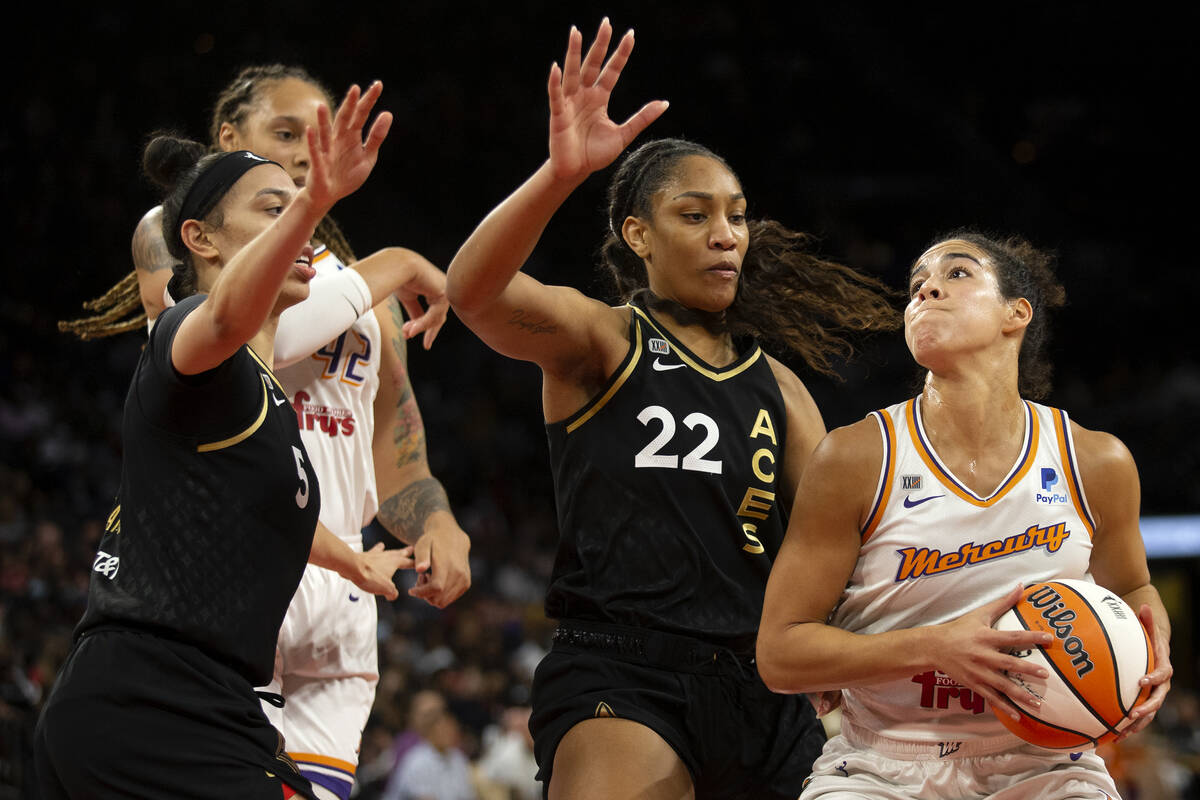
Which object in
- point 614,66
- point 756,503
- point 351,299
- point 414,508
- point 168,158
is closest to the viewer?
point 614,66

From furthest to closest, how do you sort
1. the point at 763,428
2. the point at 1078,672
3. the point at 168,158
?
the point at 168,158, the point at 763,428, the point at 1078,672

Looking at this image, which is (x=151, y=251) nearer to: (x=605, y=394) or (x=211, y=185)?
(x=211, y=185)

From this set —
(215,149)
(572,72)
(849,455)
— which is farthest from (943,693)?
(215,149)

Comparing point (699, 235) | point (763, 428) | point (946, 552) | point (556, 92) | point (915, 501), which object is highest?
point (699, 235)

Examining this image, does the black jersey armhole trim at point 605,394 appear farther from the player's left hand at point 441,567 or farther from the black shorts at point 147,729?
the black shorts at point 147,729

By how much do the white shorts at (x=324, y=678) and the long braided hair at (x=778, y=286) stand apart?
136 centimetres

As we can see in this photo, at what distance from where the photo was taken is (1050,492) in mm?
3352

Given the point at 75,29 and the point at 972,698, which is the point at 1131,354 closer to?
the point at 75,29

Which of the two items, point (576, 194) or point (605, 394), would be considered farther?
point (576, 194)

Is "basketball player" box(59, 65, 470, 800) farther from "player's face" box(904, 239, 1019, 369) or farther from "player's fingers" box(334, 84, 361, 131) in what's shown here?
"player's face" box(904, 239, 1019, 369)

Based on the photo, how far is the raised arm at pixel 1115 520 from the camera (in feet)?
11.1

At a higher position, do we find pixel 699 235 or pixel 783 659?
pixel 699 235

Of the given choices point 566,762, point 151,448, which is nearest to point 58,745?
point 151,448

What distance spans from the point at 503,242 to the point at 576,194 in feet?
46.0
